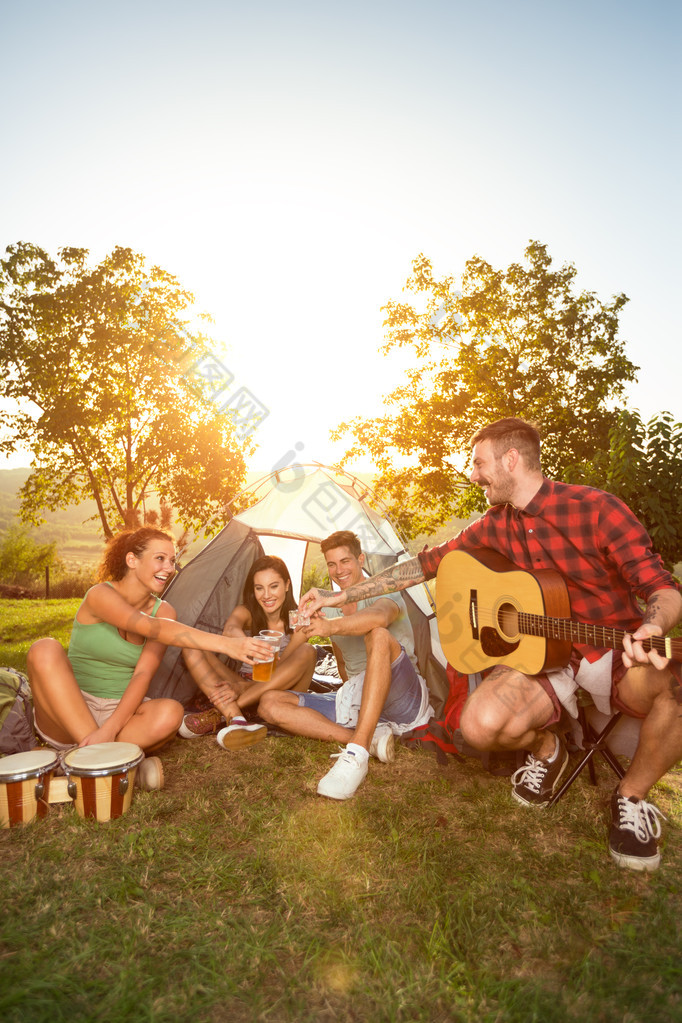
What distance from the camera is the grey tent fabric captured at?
465 centimetres

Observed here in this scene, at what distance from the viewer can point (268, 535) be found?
572cm

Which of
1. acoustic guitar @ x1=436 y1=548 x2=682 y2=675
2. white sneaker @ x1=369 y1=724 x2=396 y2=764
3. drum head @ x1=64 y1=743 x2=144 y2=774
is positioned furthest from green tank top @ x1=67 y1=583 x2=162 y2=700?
acoustic guitar @ x1=436 y1=548 x2=682 y2=675

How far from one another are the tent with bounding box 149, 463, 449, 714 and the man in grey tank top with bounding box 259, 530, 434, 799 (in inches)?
35.3

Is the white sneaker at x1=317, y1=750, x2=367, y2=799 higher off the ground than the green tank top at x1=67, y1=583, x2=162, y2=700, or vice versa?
the green tank top at x1=67, y1=583, x2=162, y2=700

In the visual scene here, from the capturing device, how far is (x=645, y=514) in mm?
11031

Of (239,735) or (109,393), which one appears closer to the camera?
(239,735)

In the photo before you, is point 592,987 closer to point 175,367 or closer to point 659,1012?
point 659,1012

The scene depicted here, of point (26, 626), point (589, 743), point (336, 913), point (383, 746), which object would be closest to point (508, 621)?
point (589, 743)

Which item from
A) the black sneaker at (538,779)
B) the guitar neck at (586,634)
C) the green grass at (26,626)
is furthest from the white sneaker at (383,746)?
the green grass at (26,626)

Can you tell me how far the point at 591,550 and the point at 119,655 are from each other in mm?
2636

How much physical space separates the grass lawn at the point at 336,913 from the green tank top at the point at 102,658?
70cm

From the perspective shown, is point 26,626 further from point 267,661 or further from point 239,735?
point 267,661

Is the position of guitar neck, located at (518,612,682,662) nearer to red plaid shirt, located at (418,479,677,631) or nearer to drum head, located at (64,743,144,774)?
red plaid shirt, located at (418,479,677,631)

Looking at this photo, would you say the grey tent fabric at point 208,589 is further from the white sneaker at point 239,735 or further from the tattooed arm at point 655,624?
the tattooed arm at point 655,624
